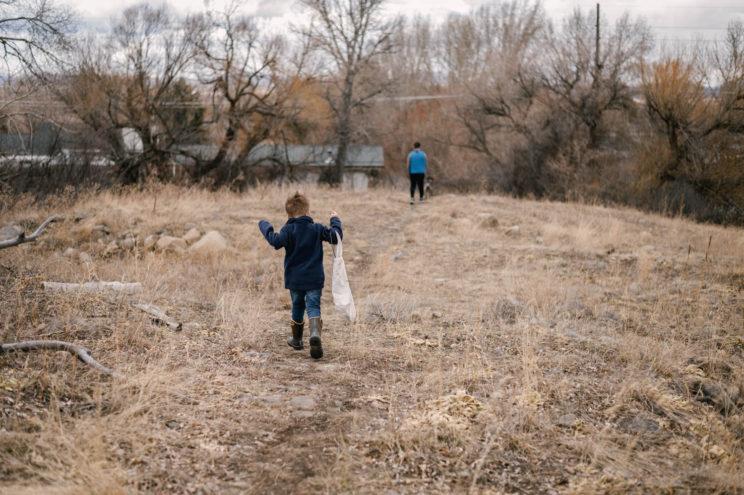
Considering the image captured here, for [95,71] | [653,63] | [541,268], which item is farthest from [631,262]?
[95,71]

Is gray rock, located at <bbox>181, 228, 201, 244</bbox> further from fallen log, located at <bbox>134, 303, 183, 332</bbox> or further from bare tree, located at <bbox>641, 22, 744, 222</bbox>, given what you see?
bare tree, located at <bbox>641, 22, 744, 222</bbox>

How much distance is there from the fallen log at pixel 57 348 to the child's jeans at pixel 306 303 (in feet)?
5.54

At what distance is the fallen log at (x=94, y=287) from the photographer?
21.1 ft

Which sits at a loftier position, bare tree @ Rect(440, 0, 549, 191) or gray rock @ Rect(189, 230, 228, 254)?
bare tree @ Rect(440, 0, 549, 191)

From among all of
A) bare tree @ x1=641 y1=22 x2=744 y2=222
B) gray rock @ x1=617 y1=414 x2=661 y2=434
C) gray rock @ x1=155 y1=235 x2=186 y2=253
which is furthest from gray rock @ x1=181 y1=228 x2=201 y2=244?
bare tree @ x1=641 y1=22 x2=744 y2=222

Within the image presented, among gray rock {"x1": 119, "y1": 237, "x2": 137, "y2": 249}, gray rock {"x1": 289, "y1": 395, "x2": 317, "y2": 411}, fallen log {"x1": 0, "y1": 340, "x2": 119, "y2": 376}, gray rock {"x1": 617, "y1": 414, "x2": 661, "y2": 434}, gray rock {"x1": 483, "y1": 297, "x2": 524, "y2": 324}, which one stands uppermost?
gray rock {"x1": 119, "y1": 237, "x2": 137, "y2": 249}

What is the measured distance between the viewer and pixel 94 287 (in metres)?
6.75

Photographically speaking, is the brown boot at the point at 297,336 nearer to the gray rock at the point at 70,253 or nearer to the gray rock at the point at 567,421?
the gray rock at the point at 567,421

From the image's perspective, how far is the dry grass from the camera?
343 cm

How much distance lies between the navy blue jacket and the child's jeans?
0.08 metres

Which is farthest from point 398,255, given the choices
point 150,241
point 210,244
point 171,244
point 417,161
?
point 417,161

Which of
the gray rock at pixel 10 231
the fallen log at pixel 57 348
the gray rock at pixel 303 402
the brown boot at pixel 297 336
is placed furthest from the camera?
the gray rock at pixel 10 231

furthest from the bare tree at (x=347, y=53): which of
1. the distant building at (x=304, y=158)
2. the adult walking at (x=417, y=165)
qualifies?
the adult walking at (x=417, y=165)

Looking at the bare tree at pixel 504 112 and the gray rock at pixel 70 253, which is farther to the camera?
the bare tree at pixel 504 112
